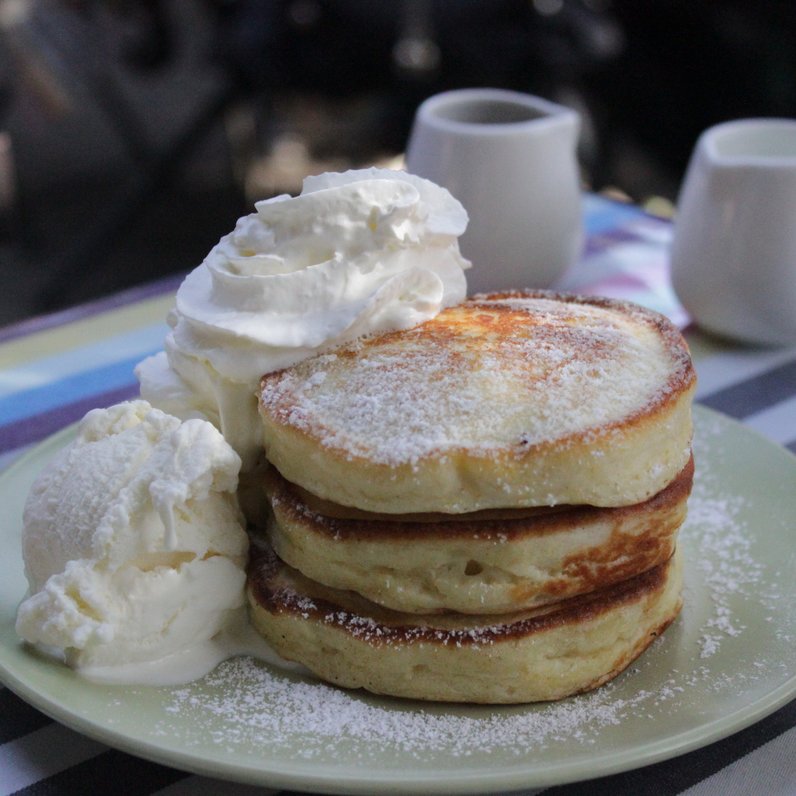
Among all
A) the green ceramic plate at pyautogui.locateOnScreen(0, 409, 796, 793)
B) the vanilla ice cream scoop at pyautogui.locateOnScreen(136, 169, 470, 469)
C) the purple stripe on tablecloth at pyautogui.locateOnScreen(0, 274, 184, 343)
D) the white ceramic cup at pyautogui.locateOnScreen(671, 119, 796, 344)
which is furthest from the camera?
the purple stripe on tablecloth at pyautogui.locateOnScreen(0, 274, 184, 343)

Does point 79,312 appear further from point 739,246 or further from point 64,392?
point 739,246

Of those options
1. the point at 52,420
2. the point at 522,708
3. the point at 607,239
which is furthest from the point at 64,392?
the point at 607,239

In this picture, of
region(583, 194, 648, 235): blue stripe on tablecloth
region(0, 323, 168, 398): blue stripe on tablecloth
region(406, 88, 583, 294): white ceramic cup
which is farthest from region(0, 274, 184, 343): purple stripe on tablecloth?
region(583, 194, 648, 235): blue stripe on tablecloth

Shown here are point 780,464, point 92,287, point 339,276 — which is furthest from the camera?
point 92,287

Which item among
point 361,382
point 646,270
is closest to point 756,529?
point 361,382

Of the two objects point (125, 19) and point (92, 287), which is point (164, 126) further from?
point (92, 287)

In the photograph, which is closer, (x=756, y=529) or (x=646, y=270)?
(x=756, y=529)

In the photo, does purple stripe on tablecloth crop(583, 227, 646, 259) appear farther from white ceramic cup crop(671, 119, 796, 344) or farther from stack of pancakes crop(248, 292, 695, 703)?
stack of pancakes crop(248, 292, 695, 703)
